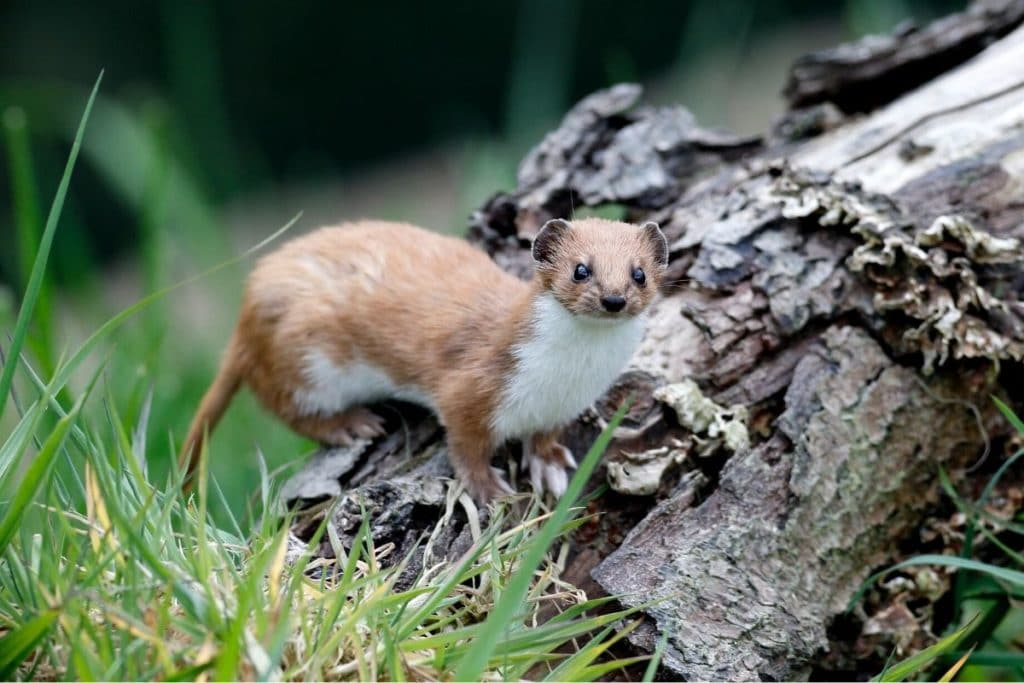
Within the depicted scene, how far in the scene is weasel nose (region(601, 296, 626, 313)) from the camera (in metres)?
3.16

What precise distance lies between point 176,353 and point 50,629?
397 centimetres

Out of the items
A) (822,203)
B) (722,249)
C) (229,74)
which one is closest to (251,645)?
(722,249)

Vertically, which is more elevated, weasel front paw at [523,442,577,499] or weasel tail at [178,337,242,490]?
weasel front paw at [523,442,577,499]

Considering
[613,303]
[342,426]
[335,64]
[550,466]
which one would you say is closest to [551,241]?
[613,303]

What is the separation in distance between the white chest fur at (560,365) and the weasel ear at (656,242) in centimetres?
20

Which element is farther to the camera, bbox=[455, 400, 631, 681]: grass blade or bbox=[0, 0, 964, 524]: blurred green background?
bbox=[0, 0, 964, 524]: blurred green background

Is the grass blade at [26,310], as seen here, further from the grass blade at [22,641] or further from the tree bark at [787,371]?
the tree bark at [787,371]

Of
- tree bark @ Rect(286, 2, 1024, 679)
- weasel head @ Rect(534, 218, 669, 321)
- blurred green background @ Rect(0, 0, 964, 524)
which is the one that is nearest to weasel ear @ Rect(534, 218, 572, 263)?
weasel head @ Rect(534, 218, 669, 321)

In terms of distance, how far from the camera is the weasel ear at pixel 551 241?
3320mm

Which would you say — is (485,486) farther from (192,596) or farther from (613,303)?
(192,596)

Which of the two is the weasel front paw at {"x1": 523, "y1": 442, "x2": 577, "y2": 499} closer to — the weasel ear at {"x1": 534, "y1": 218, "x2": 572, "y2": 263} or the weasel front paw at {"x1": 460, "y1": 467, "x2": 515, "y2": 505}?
the weasel front paw at {"x1": 460, "y1": 467, "x2": 515, "y2": 505}

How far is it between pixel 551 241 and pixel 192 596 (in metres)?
1.60

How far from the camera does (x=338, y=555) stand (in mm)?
2867

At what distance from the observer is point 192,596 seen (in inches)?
86.2
